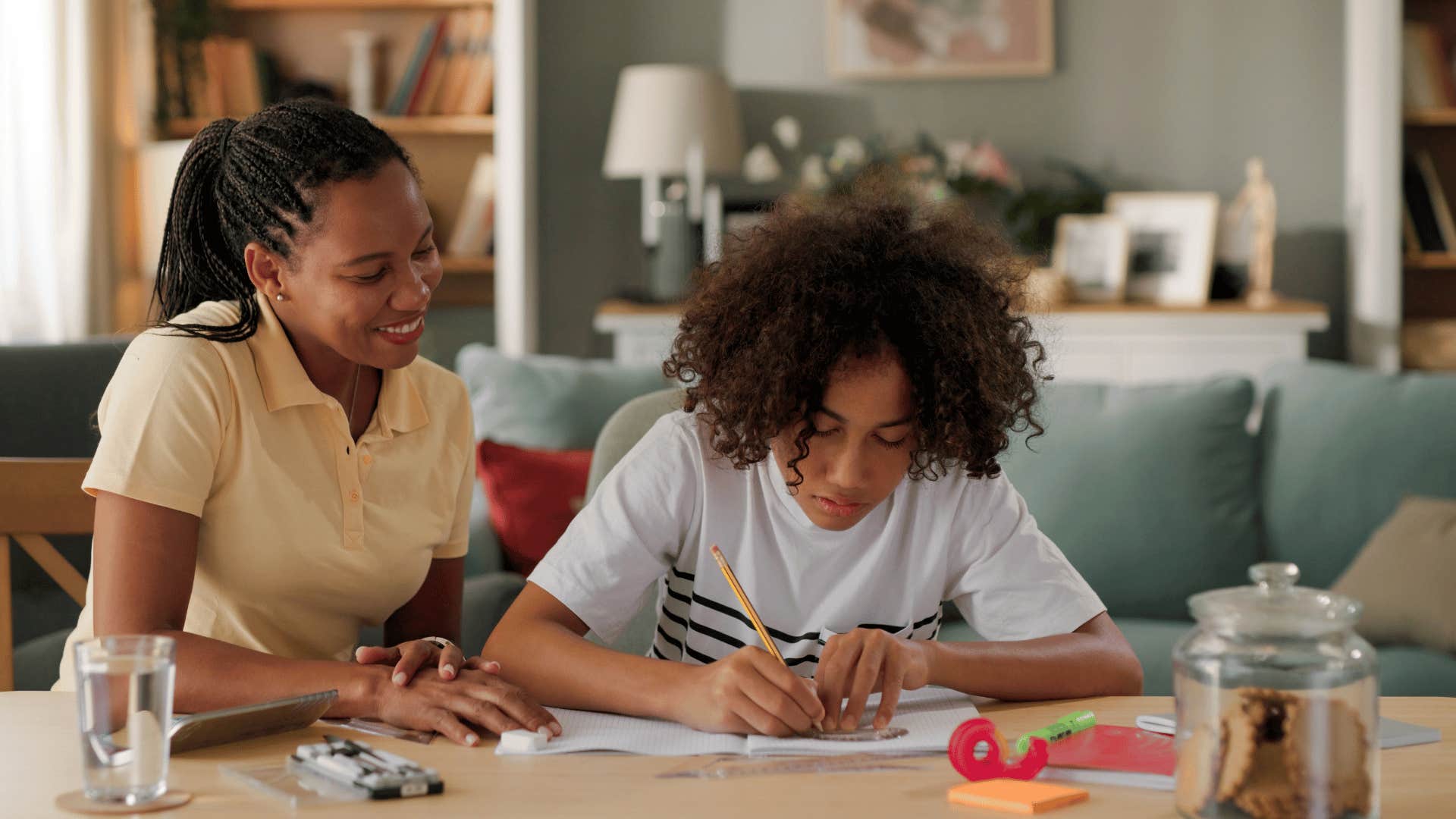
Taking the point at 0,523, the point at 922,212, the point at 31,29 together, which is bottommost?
the point at 0,523

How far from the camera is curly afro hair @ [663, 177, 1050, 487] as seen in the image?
1275mm

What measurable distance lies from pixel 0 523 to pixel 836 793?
3.28ft

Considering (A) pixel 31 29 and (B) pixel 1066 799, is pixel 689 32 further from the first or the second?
(B) pixel 1066 799

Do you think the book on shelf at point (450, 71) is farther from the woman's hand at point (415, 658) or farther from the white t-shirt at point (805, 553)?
the woman's hand at point (415, 658)

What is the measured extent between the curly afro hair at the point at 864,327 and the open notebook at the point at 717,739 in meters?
0.25

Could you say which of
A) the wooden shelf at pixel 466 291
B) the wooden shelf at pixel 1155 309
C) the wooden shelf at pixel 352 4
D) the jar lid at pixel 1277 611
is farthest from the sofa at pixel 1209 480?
the wooden shelf at pixel 352 4

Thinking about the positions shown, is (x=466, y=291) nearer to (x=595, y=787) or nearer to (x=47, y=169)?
(x=47, y=169)

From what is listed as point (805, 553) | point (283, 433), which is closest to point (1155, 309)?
point (805, 553)

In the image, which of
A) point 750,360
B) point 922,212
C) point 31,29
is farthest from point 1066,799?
point 31,29

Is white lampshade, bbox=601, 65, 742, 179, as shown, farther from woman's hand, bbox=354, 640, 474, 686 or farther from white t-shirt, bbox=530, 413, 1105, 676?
woman's hand, bbox=354, 640, 474, 686

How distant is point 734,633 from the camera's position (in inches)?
56.1

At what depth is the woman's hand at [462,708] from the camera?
3.72ft

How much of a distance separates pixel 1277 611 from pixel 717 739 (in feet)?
1.41

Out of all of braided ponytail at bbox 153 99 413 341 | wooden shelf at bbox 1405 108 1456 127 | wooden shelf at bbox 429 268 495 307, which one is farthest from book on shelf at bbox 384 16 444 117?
braided ponytail at bbox 153 99 413 341
